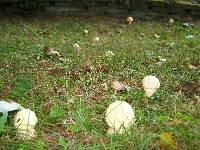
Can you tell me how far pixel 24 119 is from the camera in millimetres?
2842

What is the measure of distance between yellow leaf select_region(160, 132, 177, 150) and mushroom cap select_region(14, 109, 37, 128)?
894 mm

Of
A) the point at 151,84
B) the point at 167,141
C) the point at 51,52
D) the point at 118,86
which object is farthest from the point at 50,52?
the point at 167,141

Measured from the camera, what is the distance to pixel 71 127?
3.08 m

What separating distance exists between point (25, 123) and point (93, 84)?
1496 millimetres

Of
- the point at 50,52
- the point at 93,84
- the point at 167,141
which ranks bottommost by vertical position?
the point at 167,141

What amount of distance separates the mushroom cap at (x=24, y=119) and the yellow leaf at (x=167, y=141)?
35.2 inches

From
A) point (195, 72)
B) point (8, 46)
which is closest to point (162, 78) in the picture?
point (195, 72)

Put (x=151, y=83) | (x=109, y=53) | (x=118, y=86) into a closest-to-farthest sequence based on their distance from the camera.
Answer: (x=151, y=83) → (x=118, y=86) → (x=109, y=53)

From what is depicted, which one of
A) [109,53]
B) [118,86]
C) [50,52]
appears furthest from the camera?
[109,53]

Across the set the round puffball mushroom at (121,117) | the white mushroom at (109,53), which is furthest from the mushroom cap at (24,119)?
the white mushroom at (109,53)

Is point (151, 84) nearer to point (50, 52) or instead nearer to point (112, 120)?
point (112, 120)

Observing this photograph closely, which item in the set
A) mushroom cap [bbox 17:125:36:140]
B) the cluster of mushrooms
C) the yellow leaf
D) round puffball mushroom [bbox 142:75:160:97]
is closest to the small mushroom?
round puffball mushroom [bbox 142:75:160:97]

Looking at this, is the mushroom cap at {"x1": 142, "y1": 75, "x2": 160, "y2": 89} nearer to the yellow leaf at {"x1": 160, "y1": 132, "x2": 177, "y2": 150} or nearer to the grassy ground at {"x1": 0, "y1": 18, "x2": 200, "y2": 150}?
the grassy ground at {"x1": 0, "y1": 18, "x2": 200, "y2": 150}

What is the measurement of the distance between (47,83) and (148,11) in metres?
5.34
